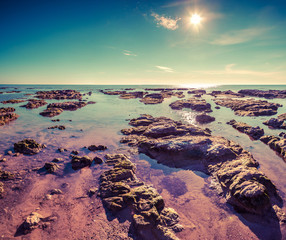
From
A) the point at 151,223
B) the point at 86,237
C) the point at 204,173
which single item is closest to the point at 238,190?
the point at 204,173

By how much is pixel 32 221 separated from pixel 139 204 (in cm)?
596

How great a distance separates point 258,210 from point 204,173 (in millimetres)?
4775

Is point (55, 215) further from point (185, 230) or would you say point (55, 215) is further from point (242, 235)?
point (242, 235)

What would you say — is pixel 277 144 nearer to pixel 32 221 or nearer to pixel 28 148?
pixel 32 221

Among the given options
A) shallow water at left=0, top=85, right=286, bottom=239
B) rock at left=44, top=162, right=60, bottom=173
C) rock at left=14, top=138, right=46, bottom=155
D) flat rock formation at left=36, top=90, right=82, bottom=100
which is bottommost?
shallow water at left=0, top=85, right=286, bottom=239

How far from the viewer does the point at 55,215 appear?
8734mm

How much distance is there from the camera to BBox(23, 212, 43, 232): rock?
776 centimetres

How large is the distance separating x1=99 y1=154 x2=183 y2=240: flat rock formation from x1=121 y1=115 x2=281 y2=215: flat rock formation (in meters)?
4.58

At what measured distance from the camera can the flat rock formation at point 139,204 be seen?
305 inches

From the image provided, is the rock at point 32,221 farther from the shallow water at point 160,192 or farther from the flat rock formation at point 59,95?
the flat rock formation at point 59,95

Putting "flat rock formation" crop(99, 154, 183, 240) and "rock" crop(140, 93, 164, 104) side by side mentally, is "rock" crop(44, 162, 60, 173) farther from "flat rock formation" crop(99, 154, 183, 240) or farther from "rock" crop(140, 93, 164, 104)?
"rock" crop(140, 93, 164, 104)

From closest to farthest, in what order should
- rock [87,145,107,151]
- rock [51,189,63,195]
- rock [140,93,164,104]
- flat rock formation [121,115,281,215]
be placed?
flat rock formation [121,115,281,215] < rock [51,189,63,195] < rock [87,145,107,151] < rock [140,93,164,104]

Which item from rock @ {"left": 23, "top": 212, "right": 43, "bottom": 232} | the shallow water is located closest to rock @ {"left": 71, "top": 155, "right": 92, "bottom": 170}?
the shallow water

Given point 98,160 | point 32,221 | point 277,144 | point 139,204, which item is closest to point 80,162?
point 98,160
